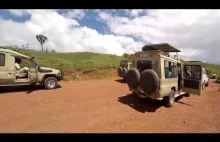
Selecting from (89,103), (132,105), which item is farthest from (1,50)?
(132,105)

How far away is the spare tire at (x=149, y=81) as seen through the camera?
758 centimetres

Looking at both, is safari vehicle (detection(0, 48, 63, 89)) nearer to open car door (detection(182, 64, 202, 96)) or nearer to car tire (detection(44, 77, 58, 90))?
car tire (detection(44, 77, 58, 90))

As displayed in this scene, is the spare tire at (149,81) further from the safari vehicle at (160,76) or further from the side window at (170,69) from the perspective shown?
the side window at (170,69)

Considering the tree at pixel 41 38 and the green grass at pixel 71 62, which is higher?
the tree at pixel 41 38

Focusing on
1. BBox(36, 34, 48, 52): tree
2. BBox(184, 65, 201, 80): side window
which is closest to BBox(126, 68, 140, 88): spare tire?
BBox(184, 65, 201, 80): side window

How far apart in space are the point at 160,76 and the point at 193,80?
3142mm

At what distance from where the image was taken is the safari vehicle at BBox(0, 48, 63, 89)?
34.3 feet

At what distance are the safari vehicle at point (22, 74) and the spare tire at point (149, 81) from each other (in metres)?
6.67

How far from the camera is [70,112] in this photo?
23.8 ft

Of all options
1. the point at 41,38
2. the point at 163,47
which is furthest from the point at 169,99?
the point at 41,38

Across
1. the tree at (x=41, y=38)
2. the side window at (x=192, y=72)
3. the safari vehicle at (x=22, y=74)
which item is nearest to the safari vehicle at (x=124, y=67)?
the safari vehicle at (x=22, y=74)

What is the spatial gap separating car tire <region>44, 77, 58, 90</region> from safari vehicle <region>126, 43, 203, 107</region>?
5.63m

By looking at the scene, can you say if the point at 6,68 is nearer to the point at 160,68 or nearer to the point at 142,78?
the point at 142,78
